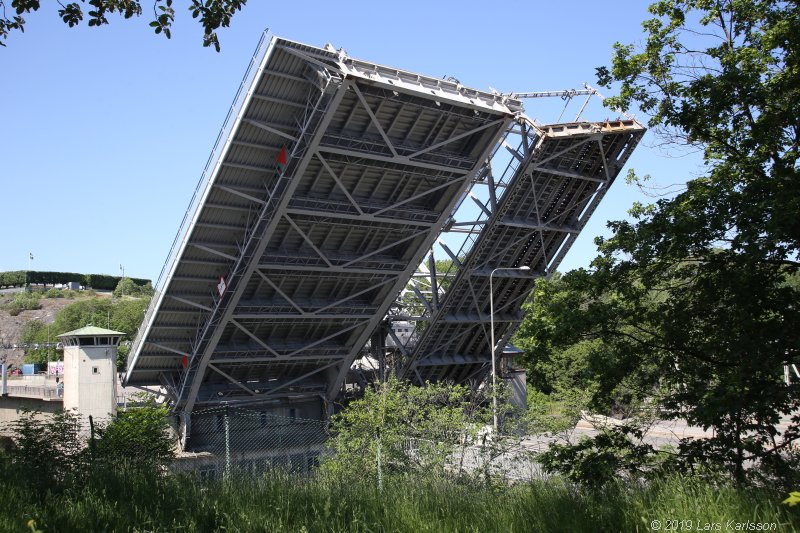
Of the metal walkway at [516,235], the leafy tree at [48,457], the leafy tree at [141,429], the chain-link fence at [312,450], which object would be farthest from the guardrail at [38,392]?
the leafy tree at [48,457]

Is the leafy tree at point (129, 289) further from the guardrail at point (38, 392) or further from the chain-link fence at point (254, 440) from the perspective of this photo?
the chain-link fence at point (254, 440)

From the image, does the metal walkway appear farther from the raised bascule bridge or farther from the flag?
the flag

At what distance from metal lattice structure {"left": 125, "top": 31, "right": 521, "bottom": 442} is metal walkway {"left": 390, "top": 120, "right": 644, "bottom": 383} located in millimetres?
1337

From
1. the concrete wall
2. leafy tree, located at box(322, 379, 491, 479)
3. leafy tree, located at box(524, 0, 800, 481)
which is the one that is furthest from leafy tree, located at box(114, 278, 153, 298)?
leafy tree, located at box(524, 0, 800, 481)

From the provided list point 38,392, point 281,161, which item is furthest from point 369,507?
point 38,392

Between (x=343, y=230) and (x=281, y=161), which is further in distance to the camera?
(x=343, y=230)

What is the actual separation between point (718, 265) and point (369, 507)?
6460 millimetres

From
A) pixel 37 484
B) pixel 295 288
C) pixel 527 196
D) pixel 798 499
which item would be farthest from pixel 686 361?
pixel 295 288

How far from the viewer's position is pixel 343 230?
23500 mm

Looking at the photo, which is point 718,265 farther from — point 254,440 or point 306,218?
point 254,440

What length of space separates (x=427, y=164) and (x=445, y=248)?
472cm

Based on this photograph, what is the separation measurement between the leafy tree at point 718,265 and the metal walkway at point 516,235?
1125 centimetres

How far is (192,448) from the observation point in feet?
92.4

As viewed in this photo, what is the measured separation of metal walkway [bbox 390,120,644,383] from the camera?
23531 millimetres
